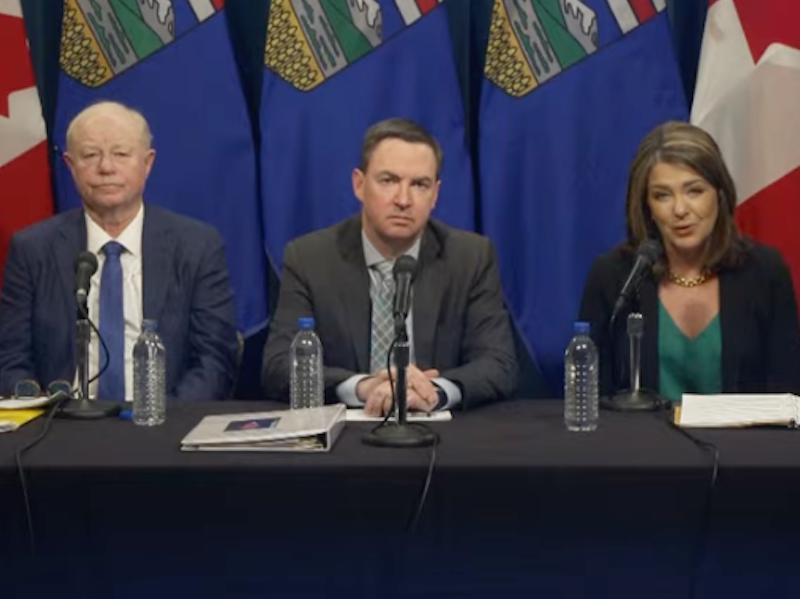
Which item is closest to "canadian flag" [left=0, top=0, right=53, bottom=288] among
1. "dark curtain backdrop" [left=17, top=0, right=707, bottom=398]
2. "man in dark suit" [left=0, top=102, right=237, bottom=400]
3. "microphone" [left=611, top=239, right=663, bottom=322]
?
"dark curtain backdrop" [left=17, top=0, right=707, bottom=398]

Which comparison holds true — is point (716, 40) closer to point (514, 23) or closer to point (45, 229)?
point (514, 23)

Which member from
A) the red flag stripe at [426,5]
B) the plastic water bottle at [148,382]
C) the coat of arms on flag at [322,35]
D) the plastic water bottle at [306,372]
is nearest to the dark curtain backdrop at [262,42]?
the red flag stripe at [426,5]

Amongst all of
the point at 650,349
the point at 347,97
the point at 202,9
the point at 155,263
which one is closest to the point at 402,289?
the point at 650,349

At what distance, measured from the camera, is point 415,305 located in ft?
10.7

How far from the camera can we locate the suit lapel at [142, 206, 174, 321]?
3.48 m

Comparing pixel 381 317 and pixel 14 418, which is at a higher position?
pixel 381 317

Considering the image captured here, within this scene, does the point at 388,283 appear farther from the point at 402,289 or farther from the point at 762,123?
the point at 762,123

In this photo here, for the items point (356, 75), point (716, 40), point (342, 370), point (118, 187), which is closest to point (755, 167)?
point (716, 40)

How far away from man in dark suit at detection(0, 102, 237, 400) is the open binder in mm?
881

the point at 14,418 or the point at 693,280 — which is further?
the point at 693,280

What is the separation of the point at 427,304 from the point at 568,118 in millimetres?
1055

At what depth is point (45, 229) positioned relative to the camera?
355cm
